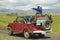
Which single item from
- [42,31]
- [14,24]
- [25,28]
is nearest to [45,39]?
[42,31]

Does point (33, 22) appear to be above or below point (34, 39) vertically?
above

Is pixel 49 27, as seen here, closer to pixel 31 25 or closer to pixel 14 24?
pixel 31 25

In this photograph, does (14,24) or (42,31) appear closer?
(42,31)

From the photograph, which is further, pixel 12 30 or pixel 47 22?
pixel 12 30

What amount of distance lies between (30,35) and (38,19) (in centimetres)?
133

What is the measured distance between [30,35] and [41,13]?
1.86 metres

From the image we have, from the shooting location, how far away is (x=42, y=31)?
17.0m

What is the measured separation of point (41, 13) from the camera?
17719 millimetres

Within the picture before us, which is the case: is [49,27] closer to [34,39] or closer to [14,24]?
[34,39]

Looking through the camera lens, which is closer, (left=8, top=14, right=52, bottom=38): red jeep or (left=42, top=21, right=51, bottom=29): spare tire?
(left=8, top=14, right=52, bottom=38): red jeep

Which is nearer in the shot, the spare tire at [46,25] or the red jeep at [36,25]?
the red jeep at [36,25]

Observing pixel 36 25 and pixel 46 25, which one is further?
pixel 46 25

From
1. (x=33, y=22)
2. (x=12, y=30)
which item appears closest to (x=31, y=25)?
(x=33, y=22)

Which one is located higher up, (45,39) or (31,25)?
(31,25)
